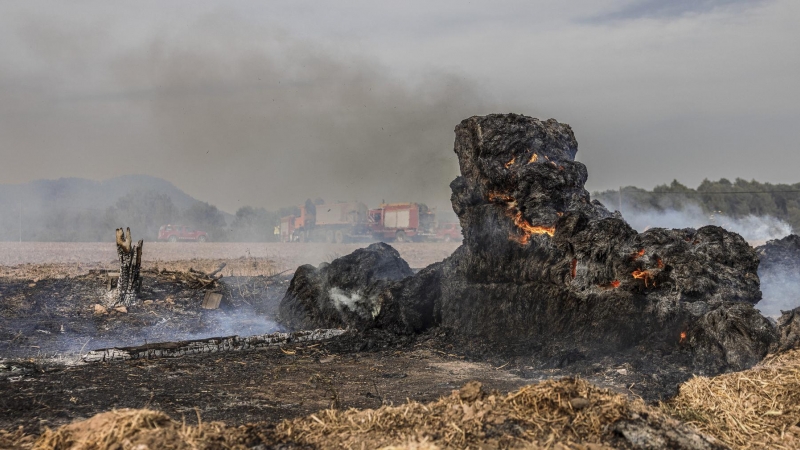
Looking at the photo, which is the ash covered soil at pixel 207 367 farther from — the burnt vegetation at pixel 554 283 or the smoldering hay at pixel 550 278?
the smoldering hay at pixel 550 278

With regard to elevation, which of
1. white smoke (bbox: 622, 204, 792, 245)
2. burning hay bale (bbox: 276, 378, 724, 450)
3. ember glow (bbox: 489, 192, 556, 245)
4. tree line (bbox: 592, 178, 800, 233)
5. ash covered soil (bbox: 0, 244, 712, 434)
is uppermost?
tree line (bbox: 592, 178, 800, 233)

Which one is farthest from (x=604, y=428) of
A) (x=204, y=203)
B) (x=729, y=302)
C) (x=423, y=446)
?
(x=204, y=203)

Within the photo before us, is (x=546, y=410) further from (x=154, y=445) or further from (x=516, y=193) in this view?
(x=516, y=193)

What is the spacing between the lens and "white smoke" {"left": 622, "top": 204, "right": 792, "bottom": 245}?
34906 millimetres

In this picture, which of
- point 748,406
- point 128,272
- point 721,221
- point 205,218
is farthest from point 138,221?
point 748,406

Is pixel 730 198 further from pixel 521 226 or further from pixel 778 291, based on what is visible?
pixel 521 226

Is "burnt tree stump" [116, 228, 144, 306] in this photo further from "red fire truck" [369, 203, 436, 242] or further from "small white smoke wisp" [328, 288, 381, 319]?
"red fire truck" [369, 203, 436, 242]

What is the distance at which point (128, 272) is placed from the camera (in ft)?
44.8

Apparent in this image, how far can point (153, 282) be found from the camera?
1505 cm

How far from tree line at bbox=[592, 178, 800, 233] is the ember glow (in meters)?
35.0

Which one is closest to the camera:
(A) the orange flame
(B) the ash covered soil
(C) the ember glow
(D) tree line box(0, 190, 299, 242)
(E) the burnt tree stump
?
(B) the ash covered soil

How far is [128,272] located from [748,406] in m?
11.7

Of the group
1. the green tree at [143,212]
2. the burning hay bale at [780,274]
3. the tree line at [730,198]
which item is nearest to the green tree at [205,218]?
the green tree at [143,212]

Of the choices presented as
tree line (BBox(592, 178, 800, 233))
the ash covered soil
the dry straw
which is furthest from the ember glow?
tree line (BBox(592, 178, 800, 233))
